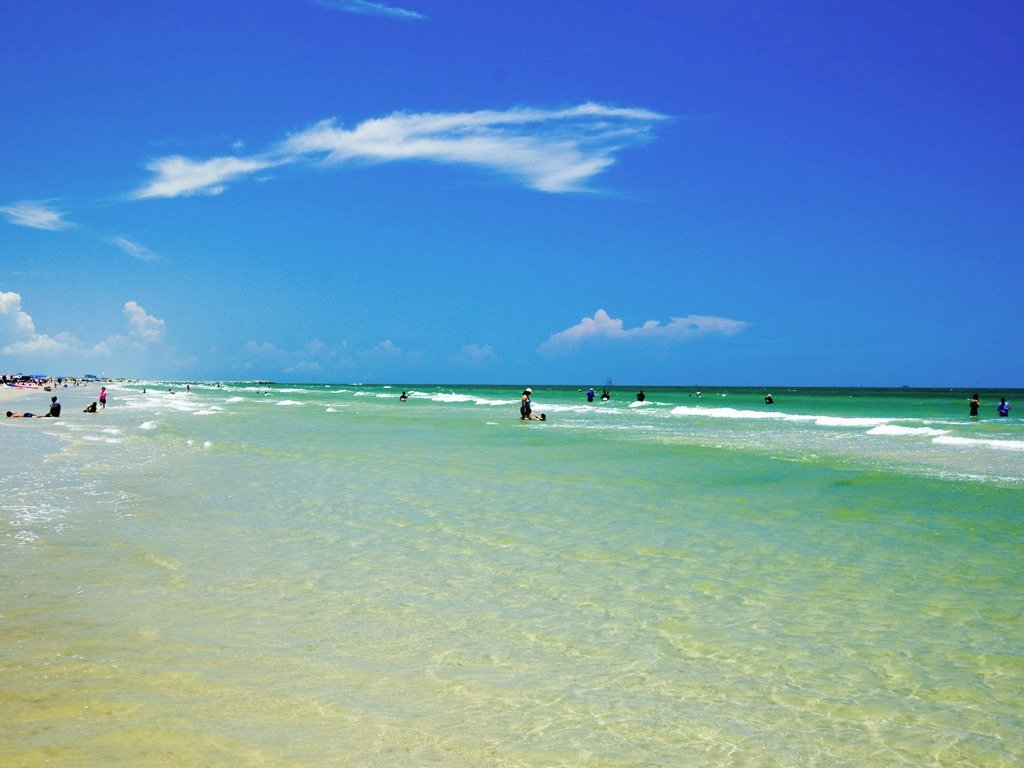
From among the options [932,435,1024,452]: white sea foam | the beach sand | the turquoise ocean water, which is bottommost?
the turquoise ocean water

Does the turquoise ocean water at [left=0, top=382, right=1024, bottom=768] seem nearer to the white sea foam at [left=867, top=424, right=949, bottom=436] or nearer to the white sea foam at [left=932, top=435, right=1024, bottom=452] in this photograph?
the white sea foam at [left=932, top=435, right=1024, bottom=452]

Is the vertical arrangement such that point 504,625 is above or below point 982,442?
below

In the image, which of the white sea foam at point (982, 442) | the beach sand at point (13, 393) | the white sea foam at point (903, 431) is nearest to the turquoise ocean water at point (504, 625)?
the white sea foam at point (982, 442)

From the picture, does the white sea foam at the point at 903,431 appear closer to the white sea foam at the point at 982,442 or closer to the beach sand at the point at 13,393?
the white sea foam at the point at 982,442

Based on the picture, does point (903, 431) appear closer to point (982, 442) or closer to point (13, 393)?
point (982, 442)

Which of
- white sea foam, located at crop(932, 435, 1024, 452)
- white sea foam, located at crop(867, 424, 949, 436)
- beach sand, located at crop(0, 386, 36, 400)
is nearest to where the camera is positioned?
white sea foam, located at crop(932, 435, 1024, 452)

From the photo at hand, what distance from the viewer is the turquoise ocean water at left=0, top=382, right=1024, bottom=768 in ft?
16.3

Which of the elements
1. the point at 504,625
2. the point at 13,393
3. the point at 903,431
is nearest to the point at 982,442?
the point at 903,431

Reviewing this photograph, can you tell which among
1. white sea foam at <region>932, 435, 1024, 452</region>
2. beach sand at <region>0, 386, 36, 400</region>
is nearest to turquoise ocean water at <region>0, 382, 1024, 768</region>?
white sea foam at <region>932, 435, 1024, 452</region>

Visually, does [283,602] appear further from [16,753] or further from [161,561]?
[16,753]

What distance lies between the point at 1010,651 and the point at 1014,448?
90.2ft

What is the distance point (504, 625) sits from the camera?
7270 mm

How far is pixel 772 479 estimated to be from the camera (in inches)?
757

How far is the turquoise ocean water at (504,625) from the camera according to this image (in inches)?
195
